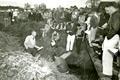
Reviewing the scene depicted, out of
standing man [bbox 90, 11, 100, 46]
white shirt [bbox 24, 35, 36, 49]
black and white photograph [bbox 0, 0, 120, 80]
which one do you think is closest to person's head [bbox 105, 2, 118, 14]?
black and white photograph [bbox 0, 0, 120, 80]

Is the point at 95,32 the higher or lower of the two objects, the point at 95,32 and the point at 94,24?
the lower

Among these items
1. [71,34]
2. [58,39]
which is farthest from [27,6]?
[71,34]

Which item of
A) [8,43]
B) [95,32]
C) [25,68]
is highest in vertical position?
[95,32]

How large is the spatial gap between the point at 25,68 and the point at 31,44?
0.39 m

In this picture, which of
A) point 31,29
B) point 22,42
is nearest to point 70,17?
point 31,29

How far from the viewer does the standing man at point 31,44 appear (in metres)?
3.02

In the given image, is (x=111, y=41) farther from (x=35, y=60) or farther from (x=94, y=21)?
(x=35, y=60)

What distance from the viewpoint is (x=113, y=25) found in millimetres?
2533

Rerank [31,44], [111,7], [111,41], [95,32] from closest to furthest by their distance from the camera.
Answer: [111,41] < [111,7] < [95,32] < [31,44]

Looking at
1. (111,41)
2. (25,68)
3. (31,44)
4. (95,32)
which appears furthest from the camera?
(31,44)

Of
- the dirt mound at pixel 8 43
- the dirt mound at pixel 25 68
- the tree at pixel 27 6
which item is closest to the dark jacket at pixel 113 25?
the dirt mound at pixel 25 68

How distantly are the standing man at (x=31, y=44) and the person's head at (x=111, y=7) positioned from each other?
3.81 feet

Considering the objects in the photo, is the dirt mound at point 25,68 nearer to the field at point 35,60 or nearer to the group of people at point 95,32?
the field at point 35,60

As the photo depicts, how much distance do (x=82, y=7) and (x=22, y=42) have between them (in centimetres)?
109
